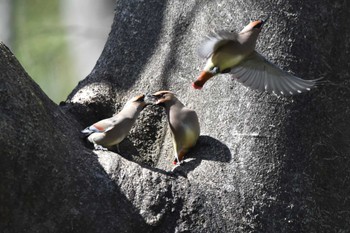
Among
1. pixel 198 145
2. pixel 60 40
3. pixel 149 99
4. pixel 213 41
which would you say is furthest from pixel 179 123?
pixel 60 40

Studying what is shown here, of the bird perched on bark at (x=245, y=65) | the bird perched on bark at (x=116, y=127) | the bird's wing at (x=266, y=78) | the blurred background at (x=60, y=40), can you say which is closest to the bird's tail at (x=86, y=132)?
the bird perched on bark at (x=116, y=127)

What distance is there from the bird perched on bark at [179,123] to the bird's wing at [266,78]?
10.6 inches

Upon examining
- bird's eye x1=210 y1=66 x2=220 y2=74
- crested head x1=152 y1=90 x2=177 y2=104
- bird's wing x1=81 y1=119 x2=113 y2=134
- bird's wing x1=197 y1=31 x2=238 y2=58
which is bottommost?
bird's eye x1=210 y1=66 x2=220 y2=74

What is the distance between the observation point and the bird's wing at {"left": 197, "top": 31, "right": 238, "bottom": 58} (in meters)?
4.27

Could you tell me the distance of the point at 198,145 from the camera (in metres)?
4.41

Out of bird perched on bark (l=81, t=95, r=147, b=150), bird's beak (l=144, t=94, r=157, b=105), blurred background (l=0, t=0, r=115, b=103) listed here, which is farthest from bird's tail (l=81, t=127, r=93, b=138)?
blurred background (l=0, t=0, r=115, b=103)

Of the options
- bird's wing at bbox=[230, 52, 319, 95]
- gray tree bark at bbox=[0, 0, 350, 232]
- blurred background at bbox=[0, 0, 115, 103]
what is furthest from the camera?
blurred background at bbox=[0, 0, 115, 103]

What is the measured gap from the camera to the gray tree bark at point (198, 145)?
12.3 ft

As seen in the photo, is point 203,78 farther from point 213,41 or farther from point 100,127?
point 100,127

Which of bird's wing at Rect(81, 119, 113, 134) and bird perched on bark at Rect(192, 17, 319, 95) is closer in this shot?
bird perched on bark at Rect(192, 17, 319, 95)

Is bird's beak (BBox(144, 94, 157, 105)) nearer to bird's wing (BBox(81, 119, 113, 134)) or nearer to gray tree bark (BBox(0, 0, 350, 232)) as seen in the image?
gray tree bark (BBox(0, 0, 350, 232))

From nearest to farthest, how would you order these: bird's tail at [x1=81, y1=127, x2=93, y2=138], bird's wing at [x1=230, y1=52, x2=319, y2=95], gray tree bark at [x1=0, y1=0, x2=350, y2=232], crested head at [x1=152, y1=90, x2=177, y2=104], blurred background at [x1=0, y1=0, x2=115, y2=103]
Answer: gray tree bark at [x1=0, y1=0, x2=350, y2=232] → bird's wing at [x1=230, y1=52, x2=319, y2=95] → bird's tail at [x1=81, y1=127, x2=93, y2=138] → crested head at [x1=152, y1=90, x2=177, y2=104] → blurred background at [x1=0, y1=0, x2=115, y2=103]

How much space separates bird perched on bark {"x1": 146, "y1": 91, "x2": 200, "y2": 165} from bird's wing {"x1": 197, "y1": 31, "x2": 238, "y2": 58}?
0.25 meters

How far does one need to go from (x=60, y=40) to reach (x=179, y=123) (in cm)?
711
